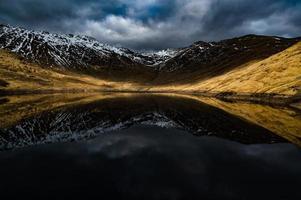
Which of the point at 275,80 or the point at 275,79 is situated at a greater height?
the point at 275,79

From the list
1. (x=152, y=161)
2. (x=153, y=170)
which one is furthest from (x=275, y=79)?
(x=153, y=170)

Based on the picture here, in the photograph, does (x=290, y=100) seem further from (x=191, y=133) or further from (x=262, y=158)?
(x=262, y=158)

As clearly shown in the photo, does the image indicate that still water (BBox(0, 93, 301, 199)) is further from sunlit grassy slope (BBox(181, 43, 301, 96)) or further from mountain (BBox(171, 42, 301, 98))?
sunlit grassy slope (BBox(181, 43, 301, 96))

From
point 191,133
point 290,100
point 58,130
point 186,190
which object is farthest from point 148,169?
point 290,100

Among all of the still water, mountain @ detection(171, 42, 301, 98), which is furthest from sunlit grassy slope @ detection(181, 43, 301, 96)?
the still water

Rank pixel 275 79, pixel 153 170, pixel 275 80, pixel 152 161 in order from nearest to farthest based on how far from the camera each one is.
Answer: pixel 153 170 < pixel 152 161 < pixel 275 80 < pixel 275 79

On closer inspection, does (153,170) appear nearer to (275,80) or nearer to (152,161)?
(152,161)

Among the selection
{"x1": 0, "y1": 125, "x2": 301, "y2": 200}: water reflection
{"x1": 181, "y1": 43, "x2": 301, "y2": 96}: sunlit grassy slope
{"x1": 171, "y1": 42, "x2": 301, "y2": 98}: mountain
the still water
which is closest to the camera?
{"x1": 0, "y1": 125, "x2": 301, "y2": 200}: water reflection

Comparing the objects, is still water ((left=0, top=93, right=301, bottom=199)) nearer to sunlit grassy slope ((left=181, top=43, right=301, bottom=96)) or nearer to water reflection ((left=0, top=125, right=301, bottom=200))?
water reflection ((left=0, top=125, right=301, bottom=200))

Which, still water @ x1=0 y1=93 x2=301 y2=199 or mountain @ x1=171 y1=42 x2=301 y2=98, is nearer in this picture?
still water @ x1=0 y1=93 x2=301 y2=199

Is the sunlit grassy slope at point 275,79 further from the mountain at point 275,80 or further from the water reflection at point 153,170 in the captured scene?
the water reflection at point 153,170

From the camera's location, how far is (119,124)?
58562mm

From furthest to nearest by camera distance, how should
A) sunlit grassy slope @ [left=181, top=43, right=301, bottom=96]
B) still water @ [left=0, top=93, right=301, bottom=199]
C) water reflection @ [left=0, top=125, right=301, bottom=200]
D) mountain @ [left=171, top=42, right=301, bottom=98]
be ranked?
1. sunlit grassy slope @ [left=181, top=43, right=301, bottom=96]
2. mountain @ [left=171, top=42, right=301, bottom=98]
3. still water @ [left=0, top=93, right=301, bottom=199]
4. water reflection @ [left=0, top=125, right=301, bottom=200]

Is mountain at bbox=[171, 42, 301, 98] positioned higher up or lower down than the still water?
higher up
